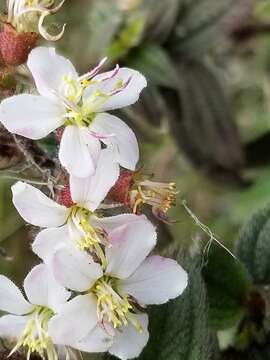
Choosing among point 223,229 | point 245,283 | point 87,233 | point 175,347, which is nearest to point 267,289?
point 245,283

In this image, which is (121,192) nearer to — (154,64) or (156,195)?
(156,195)

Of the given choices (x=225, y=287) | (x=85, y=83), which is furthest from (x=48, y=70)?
(x=225, y=287)

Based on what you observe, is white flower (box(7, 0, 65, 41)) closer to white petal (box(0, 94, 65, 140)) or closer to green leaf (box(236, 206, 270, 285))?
white petal (box(0, 94, 65, 140))

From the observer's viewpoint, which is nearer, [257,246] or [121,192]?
[121,192]

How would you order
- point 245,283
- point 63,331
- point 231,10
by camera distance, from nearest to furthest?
point 63,331
point 245,283
point 231,10

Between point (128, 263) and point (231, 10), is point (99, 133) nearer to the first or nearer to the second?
point (128, 263)

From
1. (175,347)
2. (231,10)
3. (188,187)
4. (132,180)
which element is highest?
(132,180)

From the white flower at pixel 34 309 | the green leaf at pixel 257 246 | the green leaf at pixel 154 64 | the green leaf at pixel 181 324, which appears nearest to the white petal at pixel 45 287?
the white flower at pixel 34 309
